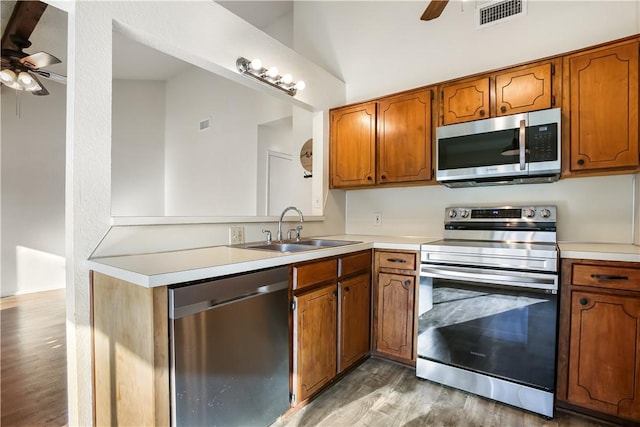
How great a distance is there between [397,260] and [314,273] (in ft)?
2.40

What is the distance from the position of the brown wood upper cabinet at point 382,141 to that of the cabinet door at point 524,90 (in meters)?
0.49

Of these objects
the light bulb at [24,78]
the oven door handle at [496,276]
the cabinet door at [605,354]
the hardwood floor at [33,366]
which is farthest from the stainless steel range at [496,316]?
the light bulb at [24,78]

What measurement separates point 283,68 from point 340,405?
2.44 meters

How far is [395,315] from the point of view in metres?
2.21

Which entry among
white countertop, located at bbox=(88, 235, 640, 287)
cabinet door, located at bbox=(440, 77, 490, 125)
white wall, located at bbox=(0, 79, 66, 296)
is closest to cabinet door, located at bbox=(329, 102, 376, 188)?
cabinet door, located at bbox=(440, 77, 490, 125)

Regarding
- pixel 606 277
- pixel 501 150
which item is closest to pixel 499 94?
pixel 501 150

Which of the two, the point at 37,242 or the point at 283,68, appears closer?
the point at 283,68

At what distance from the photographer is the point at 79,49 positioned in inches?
56.3

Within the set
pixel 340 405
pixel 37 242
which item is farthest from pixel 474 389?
pixel 37 242

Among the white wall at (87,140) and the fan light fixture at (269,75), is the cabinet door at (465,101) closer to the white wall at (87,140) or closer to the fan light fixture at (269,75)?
the fan light fixture at (269,75)

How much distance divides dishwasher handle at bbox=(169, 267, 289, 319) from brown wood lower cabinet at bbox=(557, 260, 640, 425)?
5.12ft

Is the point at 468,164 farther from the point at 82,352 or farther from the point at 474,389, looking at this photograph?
the point at 82,352

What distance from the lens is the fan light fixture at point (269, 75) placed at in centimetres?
216

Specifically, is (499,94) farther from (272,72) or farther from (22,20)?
(22,20)
